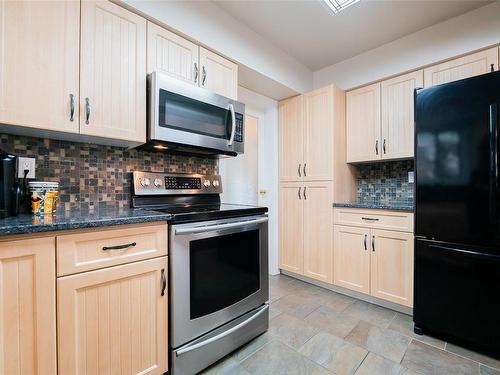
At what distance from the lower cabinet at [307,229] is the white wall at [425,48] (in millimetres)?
1297

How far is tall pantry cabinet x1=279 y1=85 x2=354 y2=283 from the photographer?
256 cm

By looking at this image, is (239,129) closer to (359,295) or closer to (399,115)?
(399,115)

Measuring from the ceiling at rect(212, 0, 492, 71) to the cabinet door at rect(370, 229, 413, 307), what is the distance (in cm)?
189

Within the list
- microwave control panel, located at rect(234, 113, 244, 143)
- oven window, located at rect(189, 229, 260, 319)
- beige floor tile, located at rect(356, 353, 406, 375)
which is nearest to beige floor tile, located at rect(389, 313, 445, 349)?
beige floor tile, located at rect(356, 353, 406, 375)

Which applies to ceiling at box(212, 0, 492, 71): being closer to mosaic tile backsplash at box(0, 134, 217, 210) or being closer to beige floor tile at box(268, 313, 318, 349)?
mosaic tile backsplash at box(0, 134, 217, 210)

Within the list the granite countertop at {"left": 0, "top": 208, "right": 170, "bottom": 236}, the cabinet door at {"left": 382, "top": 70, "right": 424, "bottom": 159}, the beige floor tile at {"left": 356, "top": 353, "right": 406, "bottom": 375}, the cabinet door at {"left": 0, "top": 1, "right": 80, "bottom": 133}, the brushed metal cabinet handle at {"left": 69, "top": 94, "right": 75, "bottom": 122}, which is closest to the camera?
the granite countertop at {"left": 0, "top": 208, "right": 170, "bottom": 236}

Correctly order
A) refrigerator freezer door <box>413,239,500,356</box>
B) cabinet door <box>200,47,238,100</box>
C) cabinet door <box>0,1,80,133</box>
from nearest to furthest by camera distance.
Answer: cabinet door <box>0,1,80,133</box>, refrigerator freezer door <box>413,239,500,356</box>, cabinet door <box>200,47,238,100</box>

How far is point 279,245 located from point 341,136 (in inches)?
58.7

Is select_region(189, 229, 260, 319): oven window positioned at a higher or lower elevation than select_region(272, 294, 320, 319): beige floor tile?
higher

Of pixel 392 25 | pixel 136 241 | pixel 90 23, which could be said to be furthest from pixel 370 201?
pixel 90 23

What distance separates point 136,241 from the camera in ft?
3.89

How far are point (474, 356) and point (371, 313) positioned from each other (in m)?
0.67

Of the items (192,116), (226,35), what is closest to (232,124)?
(192,116)

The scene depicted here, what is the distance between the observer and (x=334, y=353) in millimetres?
1562
